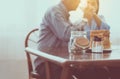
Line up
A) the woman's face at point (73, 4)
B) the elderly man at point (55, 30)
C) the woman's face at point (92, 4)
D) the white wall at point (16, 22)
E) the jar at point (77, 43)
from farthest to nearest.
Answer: the white wall at point (16, 22) → the woman's face at point (92, 4) → the woman's face at point (73, 4) → the elderly man at point (55, 30) → the jar at point (77, 43)

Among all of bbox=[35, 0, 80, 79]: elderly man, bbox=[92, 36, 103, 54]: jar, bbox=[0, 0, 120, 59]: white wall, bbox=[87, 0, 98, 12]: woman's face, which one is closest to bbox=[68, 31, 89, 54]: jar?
bbox=[92, 36, 103, 54]: jar

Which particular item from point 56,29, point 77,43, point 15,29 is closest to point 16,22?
point 15,29

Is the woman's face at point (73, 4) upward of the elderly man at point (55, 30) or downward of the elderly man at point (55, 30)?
upward

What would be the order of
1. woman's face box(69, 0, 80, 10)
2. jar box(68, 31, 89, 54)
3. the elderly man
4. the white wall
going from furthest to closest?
the white wall, woman's face box(69, 0, 80, 10), the elderly man, jar box(68, 31, 89, 54)

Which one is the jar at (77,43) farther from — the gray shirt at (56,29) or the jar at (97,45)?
the gray shirt at (56,29)

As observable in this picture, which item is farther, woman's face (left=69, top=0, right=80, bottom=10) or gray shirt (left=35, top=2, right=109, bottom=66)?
woman's face (left=69, top=0, right=80, bottom=10)

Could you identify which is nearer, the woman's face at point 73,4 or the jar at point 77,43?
the jar at point 77,43

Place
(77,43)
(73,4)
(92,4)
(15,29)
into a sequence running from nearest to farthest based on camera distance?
(77,43) → (73,4) → (92,4) → (15,29)

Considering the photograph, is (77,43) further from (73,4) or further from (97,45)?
(73,4)

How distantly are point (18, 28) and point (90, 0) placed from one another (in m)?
0.86

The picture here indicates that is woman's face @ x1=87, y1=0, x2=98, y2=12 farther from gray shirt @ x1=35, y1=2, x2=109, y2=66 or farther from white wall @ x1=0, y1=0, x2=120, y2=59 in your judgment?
white wall @ x1=0, y1=0, x2=120, y2=59

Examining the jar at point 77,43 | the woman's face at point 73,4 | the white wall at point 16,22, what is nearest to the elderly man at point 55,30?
the woman's face at point 73,4

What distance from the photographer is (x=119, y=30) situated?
299 centimetres

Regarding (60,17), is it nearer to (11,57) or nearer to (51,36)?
(51,36)
